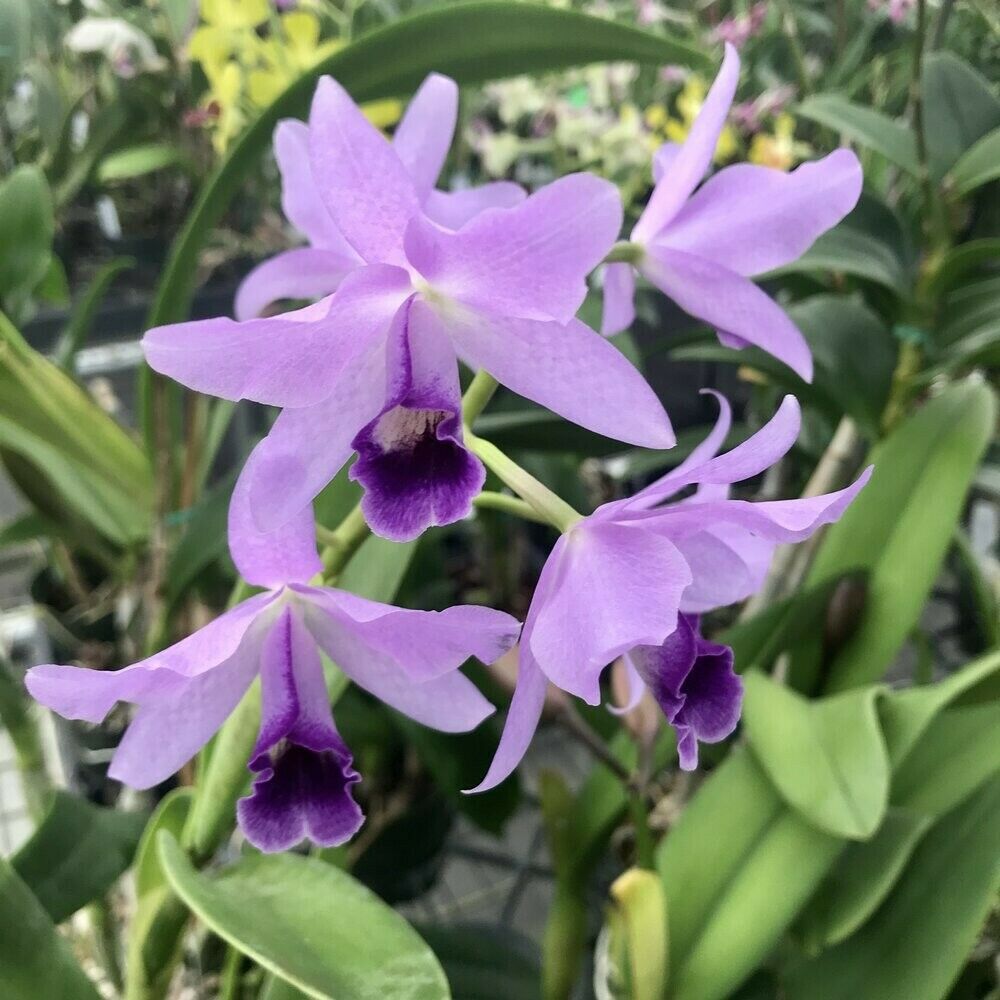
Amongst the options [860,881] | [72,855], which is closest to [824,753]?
[860,881]

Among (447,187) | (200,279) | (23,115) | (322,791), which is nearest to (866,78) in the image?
(447,187)

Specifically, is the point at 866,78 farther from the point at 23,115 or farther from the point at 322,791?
the point at 23,115

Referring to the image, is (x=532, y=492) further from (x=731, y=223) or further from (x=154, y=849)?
(x=154, y=849)

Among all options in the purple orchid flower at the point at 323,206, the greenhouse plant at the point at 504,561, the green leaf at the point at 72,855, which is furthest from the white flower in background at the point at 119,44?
the green leaf at the point at 72,855

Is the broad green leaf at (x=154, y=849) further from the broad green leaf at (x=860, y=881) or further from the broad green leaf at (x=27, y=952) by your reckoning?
the broad green leaf at (x=860, y=881)

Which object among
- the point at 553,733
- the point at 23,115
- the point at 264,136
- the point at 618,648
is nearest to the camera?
the point at 618,648

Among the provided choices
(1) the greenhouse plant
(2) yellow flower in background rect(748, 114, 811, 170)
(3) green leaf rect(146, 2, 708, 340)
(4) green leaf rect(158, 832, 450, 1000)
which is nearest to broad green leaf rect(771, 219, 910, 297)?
(1) the greenhouse plant
